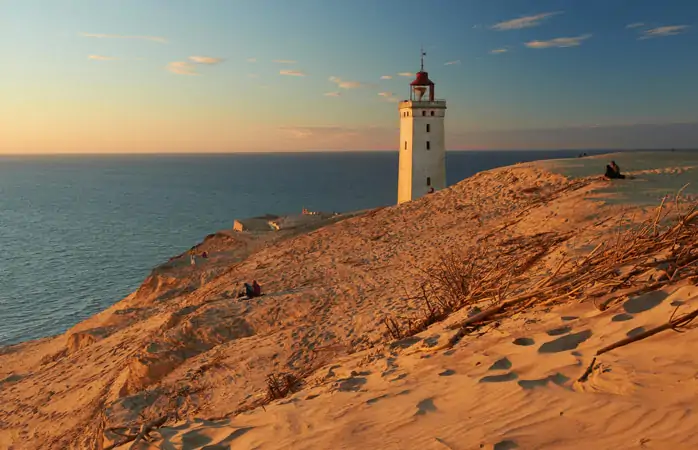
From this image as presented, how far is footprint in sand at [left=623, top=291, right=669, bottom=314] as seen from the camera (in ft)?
16.2

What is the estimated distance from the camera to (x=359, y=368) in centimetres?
612

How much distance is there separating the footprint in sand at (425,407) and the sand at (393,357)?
0.07ft

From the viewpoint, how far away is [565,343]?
192 inches

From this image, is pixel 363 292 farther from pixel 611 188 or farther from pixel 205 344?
pixel 611 188

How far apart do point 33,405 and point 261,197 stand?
285 feet

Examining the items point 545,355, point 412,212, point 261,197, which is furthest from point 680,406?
point 261,197

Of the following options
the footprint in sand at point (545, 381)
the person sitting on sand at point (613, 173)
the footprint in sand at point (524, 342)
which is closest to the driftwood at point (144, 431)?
the footprint in sand at point (545, 381)

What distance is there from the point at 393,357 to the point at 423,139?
99.9 feet

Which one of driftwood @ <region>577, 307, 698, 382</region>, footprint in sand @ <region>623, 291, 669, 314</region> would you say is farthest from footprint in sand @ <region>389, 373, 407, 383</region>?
footprint in sand @ <region>623, 291, 669, 314</region>

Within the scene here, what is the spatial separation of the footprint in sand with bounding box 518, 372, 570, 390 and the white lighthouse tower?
101ft

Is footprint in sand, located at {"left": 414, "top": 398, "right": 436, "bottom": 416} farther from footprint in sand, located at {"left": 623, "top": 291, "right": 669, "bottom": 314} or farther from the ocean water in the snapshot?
the ocean water

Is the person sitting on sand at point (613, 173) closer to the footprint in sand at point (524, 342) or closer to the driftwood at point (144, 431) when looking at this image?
the footprint in sand at point (524, 342)

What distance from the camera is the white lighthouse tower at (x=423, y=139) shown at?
113ft

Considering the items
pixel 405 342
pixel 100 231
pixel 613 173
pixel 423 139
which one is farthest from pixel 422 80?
pixel 100 231
